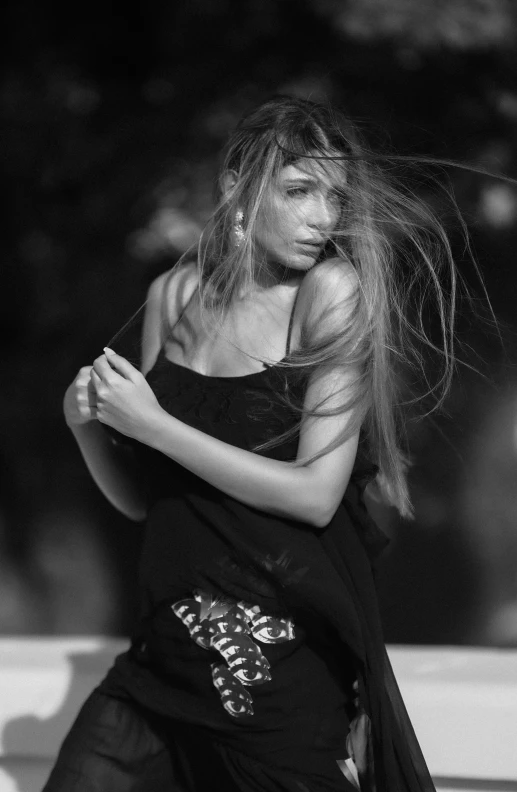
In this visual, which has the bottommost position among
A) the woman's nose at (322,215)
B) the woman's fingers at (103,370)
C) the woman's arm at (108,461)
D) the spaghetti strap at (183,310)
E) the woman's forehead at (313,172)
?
the woman's arm at (108,461)

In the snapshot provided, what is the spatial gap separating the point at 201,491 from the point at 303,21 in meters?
1.17

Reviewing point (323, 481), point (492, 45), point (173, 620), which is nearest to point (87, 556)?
point (173, 620)

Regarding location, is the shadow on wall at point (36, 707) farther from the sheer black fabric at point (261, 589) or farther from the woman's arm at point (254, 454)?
the woman's arm at point (254, 454)

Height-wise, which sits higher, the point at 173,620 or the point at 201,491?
the point at 201,491

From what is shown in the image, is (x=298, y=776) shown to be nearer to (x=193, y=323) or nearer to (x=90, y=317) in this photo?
(x=193, y=323)

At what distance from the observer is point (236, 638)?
1041 millimetres

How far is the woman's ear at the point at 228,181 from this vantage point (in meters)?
1.17

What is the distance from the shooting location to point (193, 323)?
121 centimetres

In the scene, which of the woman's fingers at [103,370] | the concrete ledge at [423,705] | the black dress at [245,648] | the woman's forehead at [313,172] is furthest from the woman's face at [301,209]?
the concrete ledge at [423,705]

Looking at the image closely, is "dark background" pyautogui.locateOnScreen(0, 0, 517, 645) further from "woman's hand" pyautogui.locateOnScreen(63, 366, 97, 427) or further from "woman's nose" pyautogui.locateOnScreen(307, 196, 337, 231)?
"woman's hand" pyautogui.locateOnScreen(63, 366, 97, 427)

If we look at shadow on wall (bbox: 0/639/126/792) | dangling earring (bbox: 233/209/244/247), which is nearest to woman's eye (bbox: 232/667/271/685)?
dangling earring (bbox: 233/209/244/247)

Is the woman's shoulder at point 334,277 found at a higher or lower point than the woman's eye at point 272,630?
higher

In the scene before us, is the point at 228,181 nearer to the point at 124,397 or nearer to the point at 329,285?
the point at 329,285

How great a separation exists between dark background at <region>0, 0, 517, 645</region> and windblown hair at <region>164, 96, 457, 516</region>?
21.6 inches
